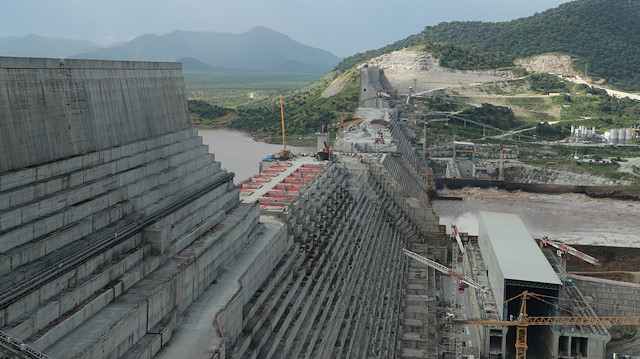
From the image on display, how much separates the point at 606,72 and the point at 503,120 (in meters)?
75.2

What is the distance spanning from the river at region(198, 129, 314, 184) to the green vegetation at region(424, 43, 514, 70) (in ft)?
209

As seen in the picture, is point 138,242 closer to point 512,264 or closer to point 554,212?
point 512,264

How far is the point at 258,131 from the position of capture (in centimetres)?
14088

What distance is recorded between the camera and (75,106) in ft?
70.7

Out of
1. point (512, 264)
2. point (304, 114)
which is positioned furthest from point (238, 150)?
point (512, 264)

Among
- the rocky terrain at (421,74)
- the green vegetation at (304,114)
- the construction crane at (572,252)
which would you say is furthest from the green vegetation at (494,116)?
the construction crane at (572,252)

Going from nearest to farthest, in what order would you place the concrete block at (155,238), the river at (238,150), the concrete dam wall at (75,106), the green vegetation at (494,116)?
the concrete dam wall at (75,106) → the concrete block at (155,238) → the river at (238,150) → the green vegetation at (494,116)

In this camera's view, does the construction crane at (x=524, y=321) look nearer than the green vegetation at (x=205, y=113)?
Yes

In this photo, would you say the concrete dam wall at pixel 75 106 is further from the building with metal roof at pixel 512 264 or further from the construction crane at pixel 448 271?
the construction crane at pixel 448 271

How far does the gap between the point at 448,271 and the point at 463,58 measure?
12829 centimetres

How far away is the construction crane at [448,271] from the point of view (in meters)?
50.4

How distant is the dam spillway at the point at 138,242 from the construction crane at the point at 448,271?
46.9 ft

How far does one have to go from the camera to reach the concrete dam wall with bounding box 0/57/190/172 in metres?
18.8

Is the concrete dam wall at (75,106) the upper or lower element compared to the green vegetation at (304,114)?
upper
